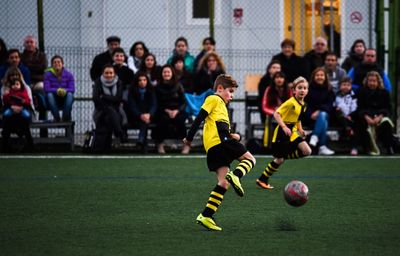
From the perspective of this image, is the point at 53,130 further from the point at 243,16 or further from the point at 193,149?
the point at 243,16

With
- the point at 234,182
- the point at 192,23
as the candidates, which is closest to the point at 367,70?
the point at 192,23

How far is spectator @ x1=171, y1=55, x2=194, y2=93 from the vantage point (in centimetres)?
1566

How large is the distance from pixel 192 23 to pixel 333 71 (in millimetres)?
3854

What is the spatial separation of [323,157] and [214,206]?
668 cm

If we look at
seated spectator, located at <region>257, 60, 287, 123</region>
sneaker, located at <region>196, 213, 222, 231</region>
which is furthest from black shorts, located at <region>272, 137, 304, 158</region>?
seated spectator, located at <region>257, 60, 287, 123</region>

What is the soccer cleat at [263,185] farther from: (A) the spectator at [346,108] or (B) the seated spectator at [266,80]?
(A) the spectator at [346,108]

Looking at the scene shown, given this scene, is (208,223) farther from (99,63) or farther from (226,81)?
(99,63)

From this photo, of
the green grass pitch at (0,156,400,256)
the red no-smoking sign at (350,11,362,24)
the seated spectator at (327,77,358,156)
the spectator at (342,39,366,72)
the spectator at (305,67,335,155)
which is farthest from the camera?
the red no-smoking sign at (350,11,362,24)

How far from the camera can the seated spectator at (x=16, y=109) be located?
14.9 meters

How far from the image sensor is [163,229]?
27.4ft

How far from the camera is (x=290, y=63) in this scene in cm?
1584

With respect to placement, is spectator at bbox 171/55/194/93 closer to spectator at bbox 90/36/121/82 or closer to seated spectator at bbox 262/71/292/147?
spectator at bbox 90/36/121/82

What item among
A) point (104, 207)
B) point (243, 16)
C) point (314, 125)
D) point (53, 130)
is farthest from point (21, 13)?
point (104, 207)

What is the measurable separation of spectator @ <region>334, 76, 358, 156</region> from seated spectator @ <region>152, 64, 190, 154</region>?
2.47 meters
